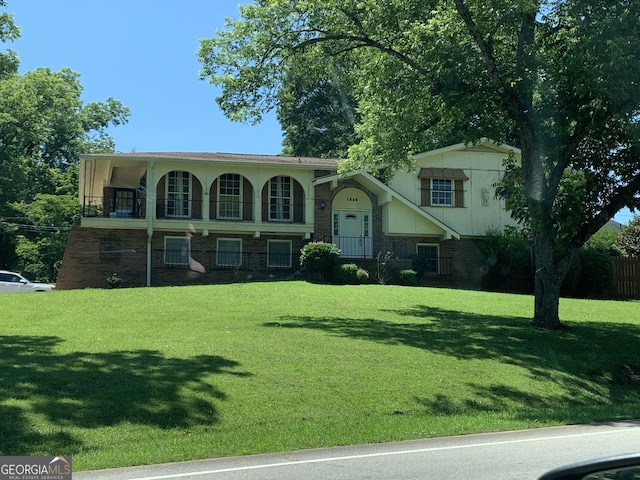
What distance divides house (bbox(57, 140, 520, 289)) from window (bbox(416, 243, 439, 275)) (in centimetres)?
6

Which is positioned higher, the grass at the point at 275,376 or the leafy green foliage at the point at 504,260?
the leafy green foliage at the point at 504,260

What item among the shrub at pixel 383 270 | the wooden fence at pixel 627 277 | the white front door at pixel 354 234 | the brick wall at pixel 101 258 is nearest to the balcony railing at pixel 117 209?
the brick wall at pixel 101 258

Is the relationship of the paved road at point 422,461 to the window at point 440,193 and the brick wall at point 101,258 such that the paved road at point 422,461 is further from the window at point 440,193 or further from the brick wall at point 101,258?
the window at point 440,193

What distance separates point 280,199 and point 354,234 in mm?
3987

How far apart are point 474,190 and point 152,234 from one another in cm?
1615

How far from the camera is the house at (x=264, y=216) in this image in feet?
90.5

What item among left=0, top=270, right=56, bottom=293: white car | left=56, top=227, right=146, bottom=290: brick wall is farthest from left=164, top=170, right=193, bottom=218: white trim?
left=0, top=270, right=56, bottom=293: white car

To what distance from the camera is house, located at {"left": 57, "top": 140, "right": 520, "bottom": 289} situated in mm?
27594

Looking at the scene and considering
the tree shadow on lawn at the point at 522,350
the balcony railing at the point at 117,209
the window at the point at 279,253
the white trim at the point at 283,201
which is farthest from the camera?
the white trim at the point at 283,201

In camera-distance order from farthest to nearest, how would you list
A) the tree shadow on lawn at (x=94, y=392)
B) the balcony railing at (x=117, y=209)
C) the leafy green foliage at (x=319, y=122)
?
the leafy green foliage at (x=319, y=122) → the balcony railing at (x=117, y=209) → the tree shadow on lawn at (x=94, y=392)

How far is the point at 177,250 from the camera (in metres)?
28.5

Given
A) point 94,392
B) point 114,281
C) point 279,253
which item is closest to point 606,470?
point 94,392

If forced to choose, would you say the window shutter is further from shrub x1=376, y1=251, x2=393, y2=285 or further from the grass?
the grass

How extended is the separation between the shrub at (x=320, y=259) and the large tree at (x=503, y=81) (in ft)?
26.4
